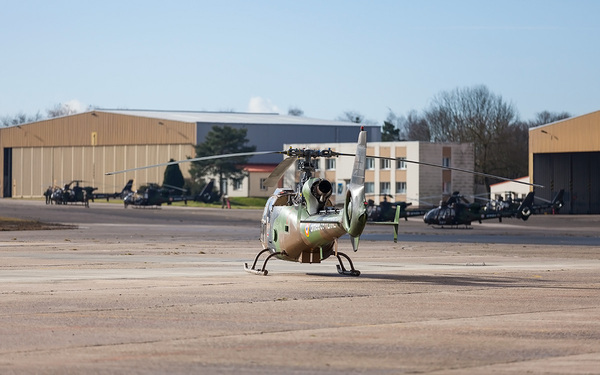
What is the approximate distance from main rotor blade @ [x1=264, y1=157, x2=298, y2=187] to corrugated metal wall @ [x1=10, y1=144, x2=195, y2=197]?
260 ft

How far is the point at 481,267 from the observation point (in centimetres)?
2416

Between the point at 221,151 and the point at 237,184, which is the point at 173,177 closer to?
the point at 221,151

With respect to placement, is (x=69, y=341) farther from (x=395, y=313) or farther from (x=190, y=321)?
(x=395, y=313)

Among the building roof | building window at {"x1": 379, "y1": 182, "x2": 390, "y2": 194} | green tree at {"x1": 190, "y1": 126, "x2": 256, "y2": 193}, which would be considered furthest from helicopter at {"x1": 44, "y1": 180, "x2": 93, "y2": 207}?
building window at {"x1": 379, "y1": 182, "x2": 390, "y2": 194}

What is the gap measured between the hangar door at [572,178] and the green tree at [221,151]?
31.1 metres

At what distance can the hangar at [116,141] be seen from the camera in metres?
103

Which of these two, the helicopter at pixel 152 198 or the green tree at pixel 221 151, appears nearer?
the helicopter at pixel 152 198

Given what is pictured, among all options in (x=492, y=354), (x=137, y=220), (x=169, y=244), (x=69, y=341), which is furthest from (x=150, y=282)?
(x=137, y=220)

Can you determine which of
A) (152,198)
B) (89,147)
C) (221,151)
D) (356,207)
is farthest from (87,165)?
(356,207)

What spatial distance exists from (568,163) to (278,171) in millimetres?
59799

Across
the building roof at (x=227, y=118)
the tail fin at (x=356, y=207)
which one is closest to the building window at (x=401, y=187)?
the building roof at (x=227, y=118)

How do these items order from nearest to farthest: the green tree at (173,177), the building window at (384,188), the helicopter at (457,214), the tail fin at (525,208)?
the helicopter at (457,214) < the tail fin at (525,208) < the building window at (384,188) < the green tree at (173,177)

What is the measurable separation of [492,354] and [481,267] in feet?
45.6

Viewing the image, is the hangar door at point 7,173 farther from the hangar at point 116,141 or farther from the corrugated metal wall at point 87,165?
the corrugated metal wall at point 87,165
